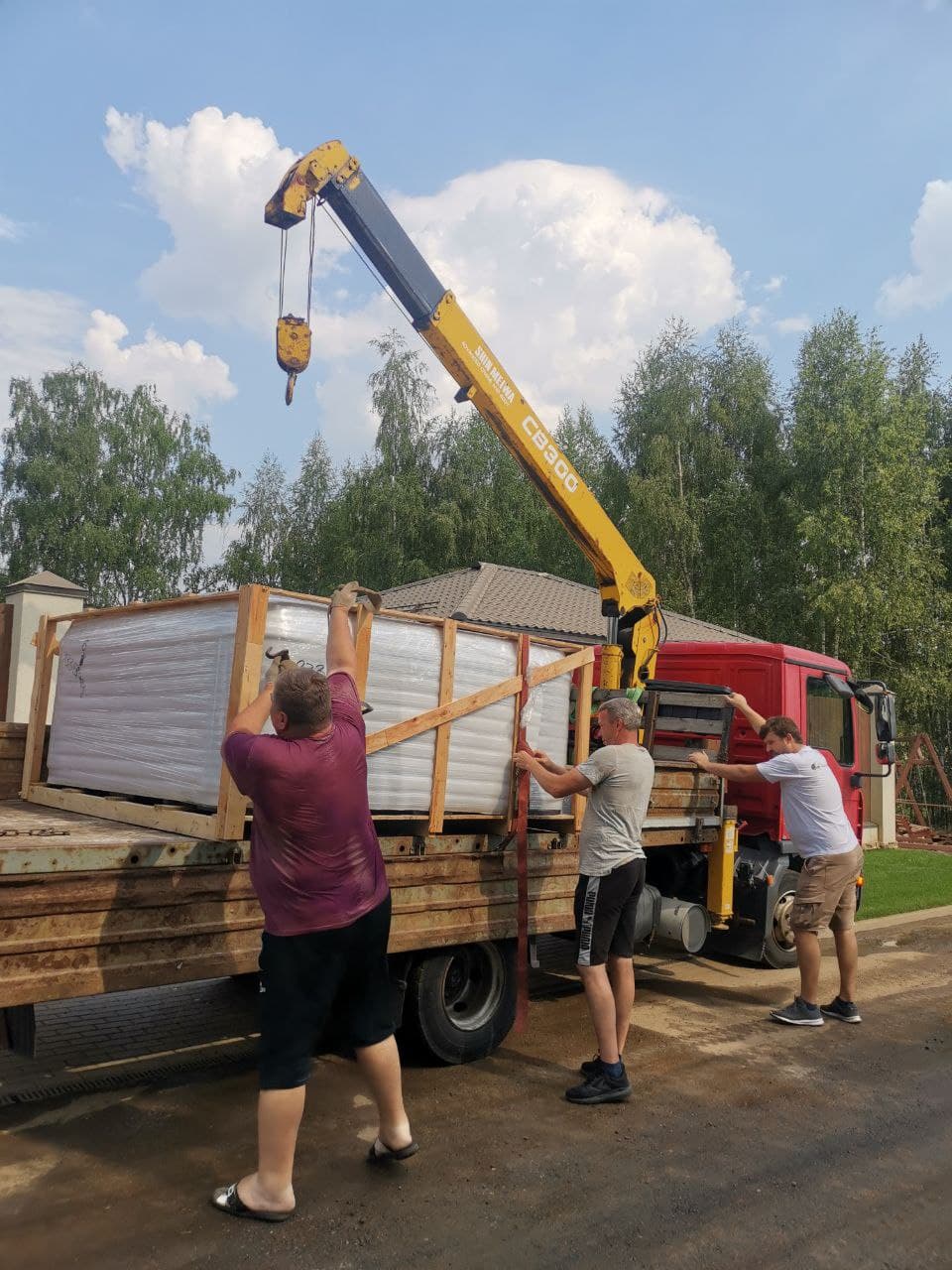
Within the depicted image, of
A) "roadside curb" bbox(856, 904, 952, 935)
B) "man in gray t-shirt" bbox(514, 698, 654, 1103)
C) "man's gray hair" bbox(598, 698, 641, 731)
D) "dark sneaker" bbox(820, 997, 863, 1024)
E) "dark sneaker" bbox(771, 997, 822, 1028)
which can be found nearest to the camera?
"man in gray t-shirt" bbox(514, 698, 654, 1103)

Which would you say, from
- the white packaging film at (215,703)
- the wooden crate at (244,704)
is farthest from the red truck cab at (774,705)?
the white packaging film at (215,703)

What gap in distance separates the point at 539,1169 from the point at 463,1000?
1.35 metres

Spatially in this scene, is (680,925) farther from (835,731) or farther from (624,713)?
(835,731)

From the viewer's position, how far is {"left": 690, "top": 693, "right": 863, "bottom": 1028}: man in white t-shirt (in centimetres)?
604

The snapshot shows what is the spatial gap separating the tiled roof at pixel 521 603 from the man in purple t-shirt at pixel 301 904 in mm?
12981

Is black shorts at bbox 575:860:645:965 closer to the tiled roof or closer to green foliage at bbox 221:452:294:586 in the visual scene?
the tiled roof

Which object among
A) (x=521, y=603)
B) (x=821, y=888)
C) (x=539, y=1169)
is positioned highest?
(x=521, y=603)

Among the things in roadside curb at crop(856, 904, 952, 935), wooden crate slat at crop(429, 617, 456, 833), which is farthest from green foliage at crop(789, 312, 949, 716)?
wooden crate slat at crop(429, 617, 456, 833)

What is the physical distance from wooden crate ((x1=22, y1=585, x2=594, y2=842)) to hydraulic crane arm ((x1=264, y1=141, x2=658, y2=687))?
9.28ft

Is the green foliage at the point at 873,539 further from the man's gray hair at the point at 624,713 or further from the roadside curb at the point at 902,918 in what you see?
the man's gray hair at the point at 624,713

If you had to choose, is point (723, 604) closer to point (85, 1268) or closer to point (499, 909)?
point (499, 909)

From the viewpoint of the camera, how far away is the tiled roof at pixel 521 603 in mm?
17594

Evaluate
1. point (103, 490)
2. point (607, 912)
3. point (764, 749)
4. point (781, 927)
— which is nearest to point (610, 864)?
point (607, 912)

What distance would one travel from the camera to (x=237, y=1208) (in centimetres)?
321
